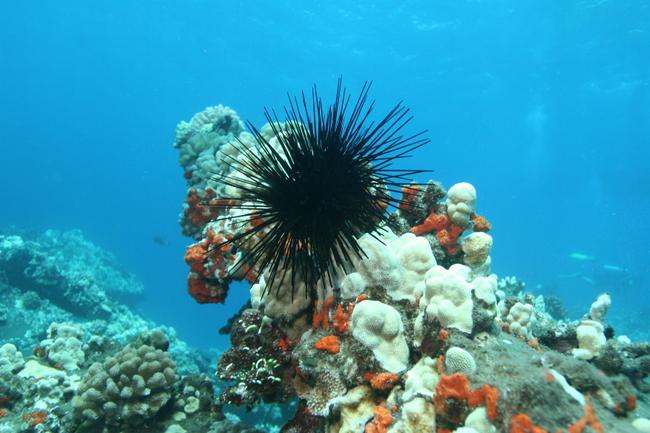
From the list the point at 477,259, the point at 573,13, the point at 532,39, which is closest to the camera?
A: the point at 477,259

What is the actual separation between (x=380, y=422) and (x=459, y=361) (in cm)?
83

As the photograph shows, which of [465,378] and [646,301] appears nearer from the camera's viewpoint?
[465,378]

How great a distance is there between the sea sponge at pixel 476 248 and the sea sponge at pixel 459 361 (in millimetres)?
2529

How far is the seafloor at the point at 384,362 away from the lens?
294 centimetres

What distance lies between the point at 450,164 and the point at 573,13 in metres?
70.9

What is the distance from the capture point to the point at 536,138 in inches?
3381

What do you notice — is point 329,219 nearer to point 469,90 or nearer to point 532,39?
point 532,39

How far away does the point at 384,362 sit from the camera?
12.0ft

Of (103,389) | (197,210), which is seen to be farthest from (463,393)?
(197,210)

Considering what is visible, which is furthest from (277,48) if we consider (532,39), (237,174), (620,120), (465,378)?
(465,378)

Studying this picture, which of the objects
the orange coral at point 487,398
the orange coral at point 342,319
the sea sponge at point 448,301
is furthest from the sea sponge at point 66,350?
the orange coral at point 487,398

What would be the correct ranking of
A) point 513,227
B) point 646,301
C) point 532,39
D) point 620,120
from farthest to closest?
point 513,227 < point 620,120 < point 646,301 < point 532,39

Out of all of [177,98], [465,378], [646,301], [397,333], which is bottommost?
[465,378]

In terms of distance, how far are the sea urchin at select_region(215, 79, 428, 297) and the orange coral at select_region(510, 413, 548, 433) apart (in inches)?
81.2
